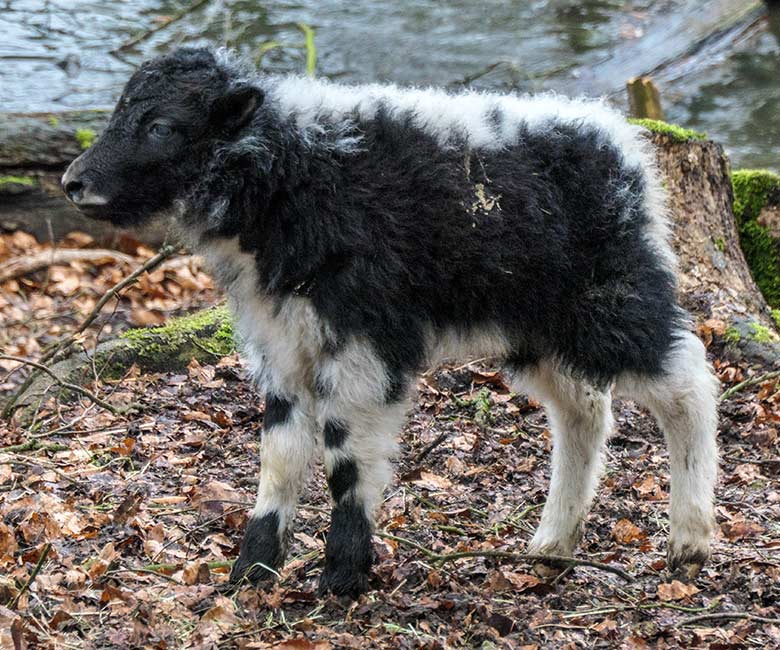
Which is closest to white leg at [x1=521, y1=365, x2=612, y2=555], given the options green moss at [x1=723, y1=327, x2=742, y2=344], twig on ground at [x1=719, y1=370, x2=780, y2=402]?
twig on ground at [x1=719, y1=370, x2=780, y2=402]

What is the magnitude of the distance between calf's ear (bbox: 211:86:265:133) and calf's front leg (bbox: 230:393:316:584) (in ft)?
4.06

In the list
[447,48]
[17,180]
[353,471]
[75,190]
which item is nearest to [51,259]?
[17,180]

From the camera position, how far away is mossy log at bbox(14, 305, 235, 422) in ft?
23.7

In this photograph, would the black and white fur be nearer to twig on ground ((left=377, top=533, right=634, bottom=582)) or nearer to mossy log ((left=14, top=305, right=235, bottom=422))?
twig on ground ((left=377, top=533, right=634, bottom=582))

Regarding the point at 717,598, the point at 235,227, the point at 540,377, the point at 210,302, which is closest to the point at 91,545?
the point at 235,227

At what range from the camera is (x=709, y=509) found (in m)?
5.19

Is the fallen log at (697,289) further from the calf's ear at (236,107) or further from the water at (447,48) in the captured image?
the water at (447,48)

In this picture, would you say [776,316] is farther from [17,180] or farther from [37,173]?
[17,180]

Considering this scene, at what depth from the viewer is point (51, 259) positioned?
959cm

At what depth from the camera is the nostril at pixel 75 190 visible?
4.62m

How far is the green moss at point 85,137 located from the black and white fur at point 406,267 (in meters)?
5.67

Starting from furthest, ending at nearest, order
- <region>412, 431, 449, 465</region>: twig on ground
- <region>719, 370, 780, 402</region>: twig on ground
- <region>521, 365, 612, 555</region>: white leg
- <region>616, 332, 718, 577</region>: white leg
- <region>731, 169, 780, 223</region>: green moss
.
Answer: <region>731, 169, 780, 223</region>: green moss, <region>719, 370, 780, 402</region>: twig on ground, <region>412, 431, 449, 465</region>: twig on ground, <region>521, 365, 612, 555</region>: white leg, <region>616, 332, 718, 577</region>: white leg

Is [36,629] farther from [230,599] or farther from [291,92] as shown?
[291,92]

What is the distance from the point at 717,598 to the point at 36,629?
117 inches
